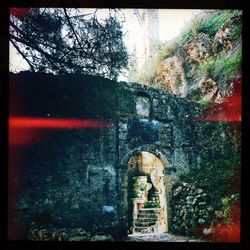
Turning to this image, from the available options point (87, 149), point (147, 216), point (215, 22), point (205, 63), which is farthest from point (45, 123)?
point (215, 22)

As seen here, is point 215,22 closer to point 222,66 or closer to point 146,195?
point 222,66

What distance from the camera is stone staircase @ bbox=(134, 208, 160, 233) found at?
4.20m

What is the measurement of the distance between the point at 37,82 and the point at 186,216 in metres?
2.28

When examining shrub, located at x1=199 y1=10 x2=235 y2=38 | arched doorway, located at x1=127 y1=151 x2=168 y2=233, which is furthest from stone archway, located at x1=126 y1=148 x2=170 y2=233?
shrub, located at x1=199 y1=10 x2=235 y2=38

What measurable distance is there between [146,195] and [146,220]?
277mm

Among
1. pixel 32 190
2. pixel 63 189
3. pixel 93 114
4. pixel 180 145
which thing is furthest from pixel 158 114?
pixel 32 190

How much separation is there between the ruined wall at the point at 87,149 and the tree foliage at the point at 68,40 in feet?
0.52

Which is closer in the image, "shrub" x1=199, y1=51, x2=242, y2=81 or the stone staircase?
the stone staircase

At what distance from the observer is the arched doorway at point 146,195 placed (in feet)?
13.9

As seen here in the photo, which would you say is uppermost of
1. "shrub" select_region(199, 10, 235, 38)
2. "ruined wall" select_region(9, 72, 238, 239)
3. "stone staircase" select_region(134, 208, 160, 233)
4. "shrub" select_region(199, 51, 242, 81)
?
"shrub" select_region(199, 10, 235, 38)

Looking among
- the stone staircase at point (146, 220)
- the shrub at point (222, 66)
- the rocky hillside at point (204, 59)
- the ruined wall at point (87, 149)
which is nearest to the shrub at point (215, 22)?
the rocky hillside at point (204, 59)

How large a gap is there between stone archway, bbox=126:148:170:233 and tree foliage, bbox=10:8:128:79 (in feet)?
3.60

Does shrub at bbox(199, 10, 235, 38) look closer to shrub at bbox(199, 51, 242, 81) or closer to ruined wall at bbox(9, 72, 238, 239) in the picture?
shrub at bbox(199, 51, 242, 81)

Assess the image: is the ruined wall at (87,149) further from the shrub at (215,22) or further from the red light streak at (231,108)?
the shrub at (215,22)
